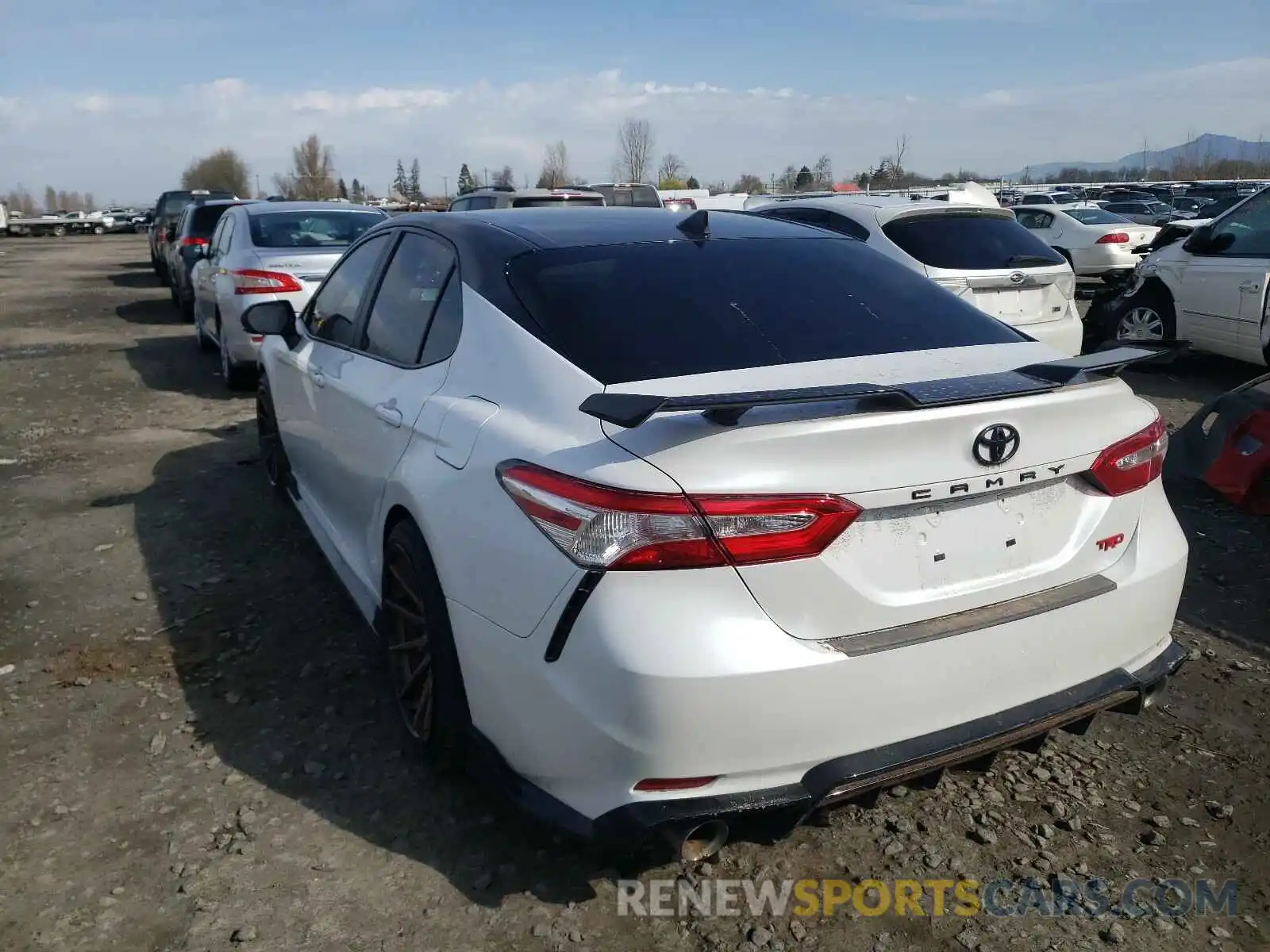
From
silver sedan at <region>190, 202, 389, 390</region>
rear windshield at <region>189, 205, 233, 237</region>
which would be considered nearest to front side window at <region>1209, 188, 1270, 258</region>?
silver sedan at <region>190, 202, 389, 390</region>

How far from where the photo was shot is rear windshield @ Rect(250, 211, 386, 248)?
933cm

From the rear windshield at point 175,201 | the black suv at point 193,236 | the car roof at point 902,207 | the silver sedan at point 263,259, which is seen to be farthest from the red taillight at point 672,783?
the rear windshield at point 175,201

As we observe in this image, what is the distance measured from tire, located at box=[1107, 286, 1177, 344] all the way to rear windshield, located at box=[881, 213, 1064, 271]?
204 centimetres

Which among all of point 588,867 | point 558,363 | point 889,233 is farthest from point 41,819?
point 889,233

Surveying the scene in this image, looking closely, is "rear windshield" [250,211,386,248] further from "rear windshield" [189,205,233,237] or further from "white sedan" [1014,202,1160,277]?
"white sedan" [1014,202,1160,277]

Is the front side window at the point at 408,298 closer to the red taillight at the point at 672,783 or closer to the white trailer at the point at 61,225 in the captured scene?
the red taillight at the point at 672,783

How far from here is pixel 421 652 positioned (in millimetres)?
3074

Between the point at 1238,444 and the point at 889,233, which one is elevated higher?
the point at 889,233

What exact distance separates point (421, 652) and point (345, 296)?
1.83 m

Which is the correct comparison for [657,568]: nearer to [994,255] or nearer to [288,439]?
[288,439]

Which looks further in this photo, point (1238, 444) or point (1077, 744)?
point (1238, 444)

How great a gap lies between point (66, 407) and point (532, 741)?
333 inches

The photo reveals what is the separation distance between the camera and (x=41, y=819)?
9.92 feet

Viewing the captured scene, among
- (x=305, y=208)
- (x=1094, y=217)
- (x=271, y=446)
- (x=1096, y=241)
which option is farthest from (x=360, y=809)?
(x=1094, y=217)
